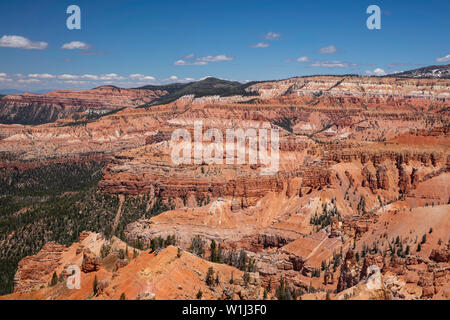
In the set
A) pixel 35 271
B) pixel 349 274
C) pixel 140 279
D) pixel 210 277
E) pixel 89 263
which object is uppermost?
pixel 140 279

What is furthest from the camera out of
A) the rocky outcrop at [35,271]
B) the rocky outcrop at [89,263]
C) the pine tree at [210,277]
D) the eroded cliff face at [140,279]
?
the rocky outcrop at [35,271]

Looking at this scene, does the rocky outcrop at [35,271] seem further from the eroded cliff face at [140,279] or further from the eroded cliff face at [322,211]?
the eroded cliff face at [322,211]

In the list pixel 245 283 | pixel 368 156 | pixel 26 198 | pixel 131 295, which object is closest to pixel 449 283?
pixel 245 283

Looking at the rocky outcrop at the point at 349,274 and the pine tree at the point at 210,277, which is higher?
the pine tree at the point at 210,277

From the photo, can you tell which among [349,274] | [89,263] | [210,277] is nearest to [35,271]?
[89,263]

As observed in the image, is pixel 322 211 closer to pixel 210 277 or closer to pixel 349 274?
pixel 349 274

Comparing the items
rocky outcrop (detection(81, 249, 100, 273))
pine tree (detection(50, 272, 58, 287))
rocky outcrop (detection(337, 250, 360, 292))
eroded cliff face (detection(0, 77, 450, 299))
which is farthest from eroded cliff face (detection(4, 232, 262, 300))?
rocky outcrop (detection(337, 250, 360, 292))

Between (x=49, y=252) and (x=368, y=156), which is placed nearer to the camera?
(x=49, y=252)

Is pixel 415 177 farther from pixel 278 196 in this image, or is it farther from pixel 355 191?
pixel 278 196

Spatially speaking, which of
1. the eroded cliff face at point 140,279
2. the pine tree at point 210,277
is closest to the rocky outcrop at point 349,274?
the eroded cliff face at point 140,279

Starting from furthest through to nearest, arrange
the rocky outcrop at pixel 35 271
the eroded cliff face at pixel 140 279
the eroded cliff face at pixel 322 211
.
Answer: the eroded cliff face at pixel 322 211, the rocky outcrop at pixel 35 271, the eroded cliff face at pixel 140 279
